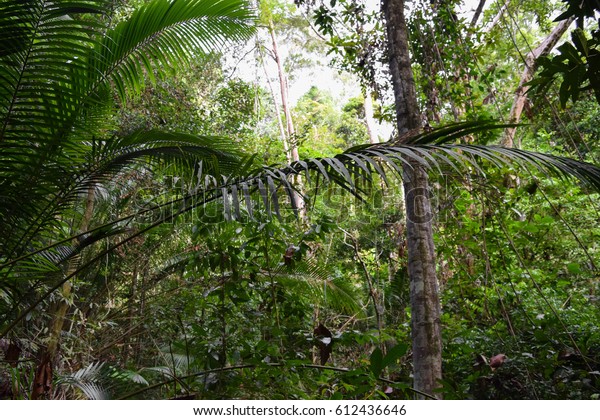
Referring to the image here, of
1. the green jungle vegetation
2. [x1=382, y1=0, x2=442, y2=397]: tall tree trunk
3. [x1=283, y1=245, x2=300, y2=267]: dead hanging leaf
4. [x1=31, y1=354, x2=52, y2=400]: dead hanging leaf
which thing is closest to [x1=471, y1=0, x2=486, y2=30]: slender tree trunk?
the green jungle vegetation

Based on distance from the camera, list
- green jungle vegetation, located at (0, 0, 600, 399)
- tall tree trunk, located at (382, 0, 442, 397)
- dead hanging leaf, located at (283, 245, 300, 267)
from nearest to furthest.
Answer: green jungle vegetation, located at (0, 0, 600, 399) < tall tree trunk, located at (382, 0, 442, 397) < dead hanging leaf, located at (283, 245, 300, 267)

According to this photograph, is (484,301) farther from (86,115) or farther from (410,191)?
(86,115)

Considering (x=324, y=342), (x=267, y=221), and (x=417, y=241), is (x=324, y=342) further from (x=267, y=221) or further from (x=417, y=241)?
(x=267, y=221)

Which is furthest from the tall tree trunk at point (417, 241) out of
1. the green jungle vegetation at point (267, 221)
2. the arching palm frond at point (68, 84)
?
the arching palm frond at point (68, 84)

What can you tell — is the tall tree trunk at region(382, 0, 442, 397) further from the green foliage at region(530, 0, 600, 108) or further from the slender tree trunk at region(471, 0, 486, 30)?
the slender tree trunk at region(471, 0, 486, 30)

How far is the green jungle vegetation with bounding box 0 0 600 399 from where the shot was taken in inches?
83.1

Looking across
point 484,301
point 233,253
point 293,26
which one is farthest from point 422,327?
point 293,26

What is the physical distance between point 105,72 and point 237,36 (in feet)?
3.08

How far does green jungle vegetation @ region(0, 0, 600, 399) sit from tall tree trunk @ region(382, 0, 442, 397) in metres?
0.02

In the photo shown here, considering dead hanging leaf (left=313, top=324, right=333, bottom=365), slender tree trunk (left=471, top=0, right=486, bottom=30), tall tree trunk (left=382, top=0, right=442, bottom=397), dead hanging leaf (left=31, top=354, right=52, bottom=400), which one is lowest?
dead hanging leaf (left=31, top=354, right=52, bottom=400)

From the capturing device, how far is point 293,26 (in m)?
10.6

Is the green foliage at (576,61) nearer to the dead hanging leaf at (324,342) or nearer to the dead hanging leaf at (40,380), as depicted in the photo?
the dead hanging leaf at (324,342)

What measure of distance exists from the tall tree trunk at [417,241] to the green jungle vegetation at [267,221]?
18mm

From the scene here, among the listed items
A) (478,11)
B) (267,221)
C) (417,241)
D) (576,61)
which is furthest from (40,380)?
(478,11)
